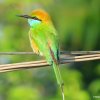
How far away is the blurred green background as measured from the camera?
151 inches

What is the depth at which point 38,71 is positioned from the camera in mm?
4148

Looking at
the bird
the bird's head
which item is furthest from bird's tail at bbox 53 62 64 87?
the bird's head

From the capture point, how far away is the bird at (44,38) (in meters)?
3.06

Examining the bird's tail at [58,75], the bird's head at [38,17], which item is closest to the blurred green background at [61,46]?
the bird's head at [38,17]

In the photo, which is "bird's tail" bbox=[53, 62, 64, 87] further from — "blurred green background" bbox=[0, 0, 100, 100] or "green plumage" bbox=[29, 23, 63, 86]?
"blurred green background" bbox=[0, 0, 100, 100]

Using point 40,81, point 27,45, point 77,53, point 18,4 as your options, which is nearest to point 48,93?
point 40,81

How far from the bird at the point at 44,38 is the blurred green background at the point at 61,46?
1.60 feet

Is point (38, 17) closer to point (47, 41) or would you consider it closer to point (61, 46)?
point (47, 41)

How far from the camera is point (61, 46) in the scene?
4051 mm

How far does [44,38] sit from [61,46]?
785 millimetres

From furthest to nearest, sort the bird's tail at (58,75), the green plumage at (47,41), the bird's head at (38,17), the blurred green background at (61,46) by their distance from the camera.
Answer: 1. the blurred green background at (61,46)
2. the bird's head at (38,17)
3. the green plumage at (47,41)
4. the bird's tail at (58,75)

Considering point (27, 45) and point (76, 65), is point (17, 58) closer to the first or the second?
point (27, 45)

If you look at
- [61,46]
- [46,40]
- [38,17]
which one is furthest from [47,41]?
[61,46]

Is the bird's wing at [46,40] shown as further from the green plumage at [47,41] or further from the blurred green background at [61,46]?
the blurred green background at [61,46]
